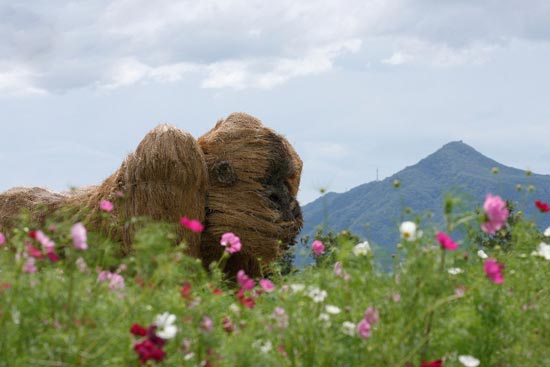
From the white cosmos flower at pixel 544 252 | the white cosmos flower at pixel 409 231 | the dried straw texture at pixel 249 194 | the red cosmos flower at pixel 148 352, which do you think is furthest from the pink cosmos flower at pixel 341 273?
the dried straw texture at pixel 249 194

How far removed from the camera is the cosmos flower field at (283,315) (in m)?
3.63

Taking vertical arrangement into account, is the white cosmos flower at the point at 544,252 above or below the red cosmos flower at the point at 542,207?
below

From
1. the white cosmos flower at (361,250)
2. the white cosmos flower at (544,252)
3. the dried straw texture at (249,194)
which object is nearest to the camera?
the white cosmos flower at (361,250)

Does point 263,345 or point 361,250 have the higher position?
point 361,250

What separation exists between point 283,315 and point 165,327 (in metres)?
0.80

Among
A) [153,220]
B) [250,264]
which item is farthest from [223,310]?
[250,264]

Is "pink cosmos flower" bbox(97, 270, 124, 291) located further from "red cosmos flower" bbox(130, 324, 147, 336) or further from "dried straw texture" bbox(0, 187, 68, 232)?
"dried straw texture" bbox(0, 187, 68, 232)

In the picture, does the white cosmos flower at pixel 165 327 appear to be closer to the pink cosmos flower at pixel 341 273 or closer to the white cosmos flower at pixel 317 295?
the white cosmos flower at pixel 317 295

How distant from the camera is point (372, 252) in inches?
191

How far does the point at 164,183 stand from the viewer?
29.8 ft

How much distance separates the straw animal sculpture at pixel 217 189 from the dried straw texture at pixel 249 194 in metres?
0.01

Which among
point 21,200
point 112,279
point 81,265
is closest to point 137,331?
point 81,265

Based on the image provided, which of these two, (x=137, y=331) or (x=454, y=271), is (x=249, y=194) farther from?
(x=137, y=331)

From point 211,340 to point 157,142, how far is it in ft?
18.5
